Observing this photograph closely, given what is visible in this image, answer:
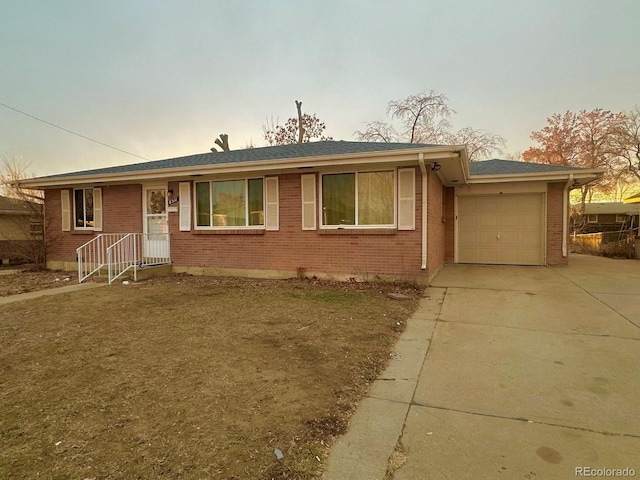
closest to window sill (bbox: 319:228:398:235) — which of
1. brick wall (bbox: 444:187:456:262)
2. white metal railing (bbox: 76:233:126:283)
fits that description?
brick wall (bbox: 444:187:456:262)

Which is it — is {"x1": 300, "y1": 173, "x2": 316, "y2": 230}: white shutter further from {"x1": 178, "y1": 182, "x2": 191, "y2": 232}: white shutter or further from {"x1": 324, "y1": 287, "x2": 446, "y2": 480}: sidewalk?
{"x1": 324, "y1": 287, "x2": 446, "y2": 480}: sidewalk

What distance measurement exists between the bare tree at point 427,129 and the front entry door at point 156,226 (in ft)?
63.9

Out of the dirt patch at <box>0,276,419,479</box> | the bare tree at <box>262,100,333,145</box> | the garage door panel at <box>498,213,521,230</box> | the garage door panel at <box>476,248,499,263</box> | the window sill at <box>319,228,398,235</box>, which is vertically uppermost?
the bare tree at <box>262,100,333,145</box>

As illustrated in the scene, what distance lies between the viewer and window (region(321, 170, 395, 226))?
7.87 metres

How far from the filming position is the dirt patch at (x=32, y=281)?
817 centimetres

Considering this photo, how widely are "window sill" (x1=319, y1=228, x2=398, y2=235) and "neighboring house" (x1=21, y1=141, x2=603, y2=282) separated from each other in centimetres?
2

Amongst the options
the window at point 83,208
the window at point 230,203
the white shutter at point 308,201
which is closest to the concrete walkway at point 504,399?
the white shutter at point 308,201

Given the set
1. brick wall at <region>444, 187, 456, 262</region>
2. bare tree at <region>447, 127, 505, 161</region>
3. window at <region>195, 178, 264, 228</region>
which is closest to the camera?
window at <region>195, 178, 264, 228</region>

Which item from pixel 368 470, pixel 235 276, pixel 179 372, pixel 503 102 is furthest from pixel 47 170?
pixel 503 102

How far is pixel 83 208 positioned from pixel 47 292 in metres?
4.47

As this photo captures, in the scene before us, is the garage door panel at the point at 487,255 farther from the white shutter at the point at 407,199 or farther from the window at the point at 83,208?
the window at the point at 83,208

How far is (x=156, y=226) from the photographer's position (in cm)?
1031

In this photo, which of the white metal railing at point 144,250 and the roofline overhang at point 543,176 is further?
the white metal railing at point 144,250

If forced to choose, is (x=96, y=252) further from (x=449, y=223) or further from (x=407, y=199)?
(x=449, y=223)
